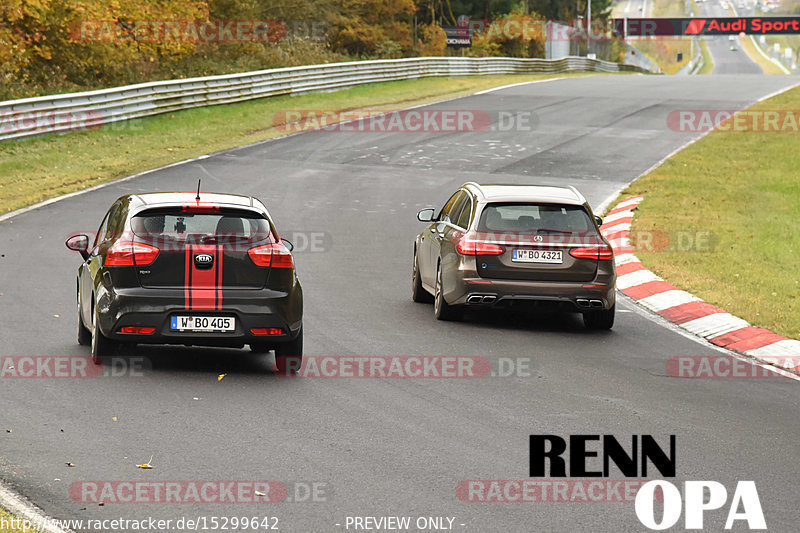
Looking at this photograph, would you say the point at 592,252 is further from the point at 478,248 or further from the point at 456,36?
the point at 456,36

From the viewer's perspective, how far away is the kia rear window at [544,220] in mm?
→ 12531

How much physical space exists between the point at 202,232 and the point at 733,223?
12.0m

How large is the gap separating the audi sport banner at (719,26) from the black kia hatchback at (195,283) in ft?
325

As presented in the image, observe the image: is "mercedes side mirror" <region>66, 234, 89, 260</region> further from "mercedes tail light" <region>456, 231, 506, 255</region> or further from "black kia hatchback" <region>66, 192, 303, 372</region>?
"mercedes tail light" <region>456, 231, 506, 255</region>

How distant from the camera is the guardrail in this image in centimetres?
2753

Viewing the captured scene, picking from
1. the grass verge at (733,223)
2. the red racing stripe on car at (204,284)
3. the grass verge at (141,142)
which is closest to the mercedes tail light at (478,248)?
the grass verge at (733,223)

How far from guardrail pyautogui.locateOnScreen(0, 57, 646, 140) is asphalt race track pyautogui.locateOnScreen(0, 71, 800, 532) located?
431 inches

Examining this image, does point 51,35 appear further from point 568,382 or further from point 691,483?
point 691,483

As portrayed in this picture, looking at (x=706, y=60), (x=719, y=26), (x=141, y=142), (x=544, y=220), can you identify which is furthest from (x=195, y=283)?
(x=706, y=60)

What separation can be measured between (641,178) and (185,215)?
1712 cm

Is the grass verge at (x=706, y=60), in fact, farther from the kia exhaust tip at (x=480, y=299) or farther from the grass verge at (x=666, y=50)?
the kia exhaust tip at (x=480, y=299)

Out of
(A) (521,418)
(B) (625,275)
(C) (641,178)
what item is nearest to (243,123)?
(C) (641,178)

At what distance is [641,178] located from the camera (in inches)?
996

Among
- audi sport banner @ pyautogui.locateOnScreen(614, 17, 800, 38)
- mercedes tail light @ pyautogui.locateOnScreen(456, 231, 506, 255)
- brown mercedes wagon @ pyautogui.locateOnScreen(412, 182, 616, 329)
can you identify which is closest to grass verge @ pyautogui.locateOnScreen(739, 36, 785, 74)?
audi sport banner @ pyautogui.locateOnScreen(614, 17, 800, 38)
